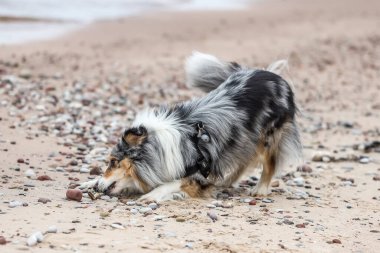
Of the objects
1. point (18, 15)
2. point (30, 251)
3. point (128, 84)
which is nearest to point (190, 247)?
point (30, 251)

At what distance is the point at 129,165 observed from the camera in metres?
6.49

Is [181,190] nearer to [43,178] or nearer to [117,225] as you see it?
[117,225]

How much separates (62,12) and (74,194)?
14.3m

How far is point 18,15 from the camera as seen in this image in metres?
18.4

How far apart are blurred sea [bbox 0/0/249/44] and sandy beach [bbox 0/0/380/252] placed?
80cm

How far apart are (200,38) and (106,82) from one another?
5.03 metres

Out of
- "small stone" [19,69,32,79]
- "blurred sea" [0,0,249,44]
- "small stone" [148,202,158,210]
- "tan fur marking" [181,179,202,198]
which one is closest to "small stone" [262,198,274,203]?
"tan fur marking" [181,179,202,198]

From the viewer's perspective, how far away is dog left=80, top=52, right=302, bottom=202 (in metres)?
6.51

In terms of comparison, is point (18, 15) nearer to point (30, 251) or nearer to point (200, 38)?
point (200, 38)

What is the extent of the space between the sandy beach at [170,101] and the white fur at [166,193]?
0.27 feet

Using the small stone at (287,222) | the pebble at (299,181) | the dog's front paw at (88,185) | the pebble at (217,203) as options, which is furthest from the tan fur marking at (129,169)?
the pebble at (299,181)

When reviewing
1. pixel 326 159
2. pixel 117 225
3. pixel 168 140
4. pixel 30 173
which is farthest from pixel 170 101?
pixel 117 225

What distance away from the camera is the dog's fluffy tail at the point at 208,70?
7.51 meters

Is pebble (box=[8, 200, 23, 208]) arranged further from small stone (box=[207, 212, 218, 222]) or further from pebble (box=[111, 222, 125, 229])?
small stone (box=[207, 212, 218, 222])
